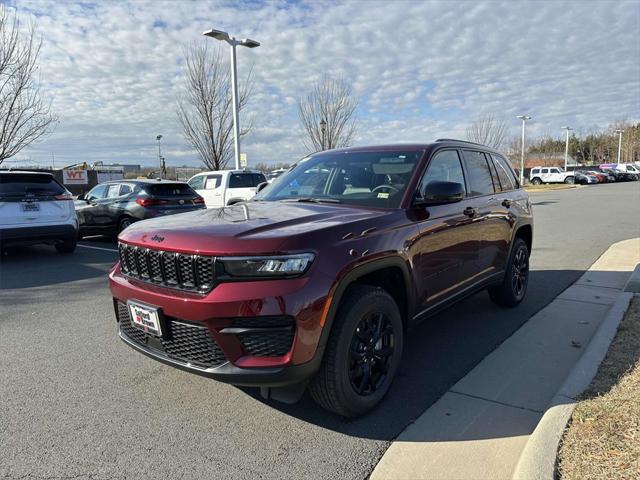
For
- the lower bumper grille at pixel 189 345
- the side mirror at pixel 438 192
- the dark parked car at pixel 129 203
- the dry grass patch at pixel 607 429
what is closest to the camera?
the dry grass patch at pixel 607 429

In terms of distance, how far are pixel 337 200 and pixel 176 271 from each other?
1.53 m

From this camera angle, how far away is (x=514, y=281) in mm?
5539

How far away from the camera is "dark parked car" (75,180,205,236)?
10.3 m

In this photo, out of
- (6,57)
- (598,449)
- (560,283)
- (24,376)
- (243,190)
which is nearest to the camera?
(598,449)

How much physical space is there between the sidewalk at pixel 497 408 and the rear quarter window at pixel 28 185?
26.9 ft

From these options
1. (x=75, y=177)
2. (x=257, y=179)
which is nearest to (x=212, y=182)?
(x=257, y=179)

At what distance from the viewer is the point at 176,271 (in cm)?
288

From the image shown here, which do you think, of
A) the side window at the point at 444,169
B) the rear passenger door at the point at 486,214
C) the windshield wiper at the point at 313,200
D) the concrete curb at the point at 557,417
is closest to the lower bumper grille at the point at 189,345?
the windshield wiper at the point at 313,200

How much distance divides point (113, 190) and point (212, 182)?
413cm

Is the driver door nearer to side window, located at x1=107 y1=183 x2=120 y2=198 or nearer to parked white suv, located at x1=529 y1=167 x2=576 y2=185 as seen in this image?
side window, located at x1=107 y1=183 x2=120 y2=198

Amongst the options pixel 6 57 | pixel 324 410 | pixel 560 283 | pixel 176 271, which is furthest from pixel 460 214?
pixel 6 57

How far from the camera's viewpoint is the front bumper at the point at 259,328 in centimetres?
261

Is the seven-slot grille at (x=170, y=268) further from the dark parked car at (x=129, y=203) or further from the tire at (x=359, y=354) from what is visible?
the dark parked car at (x=129, y=203)

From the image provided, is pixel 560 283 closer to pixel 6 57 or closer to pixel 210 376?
pixel 210 376
